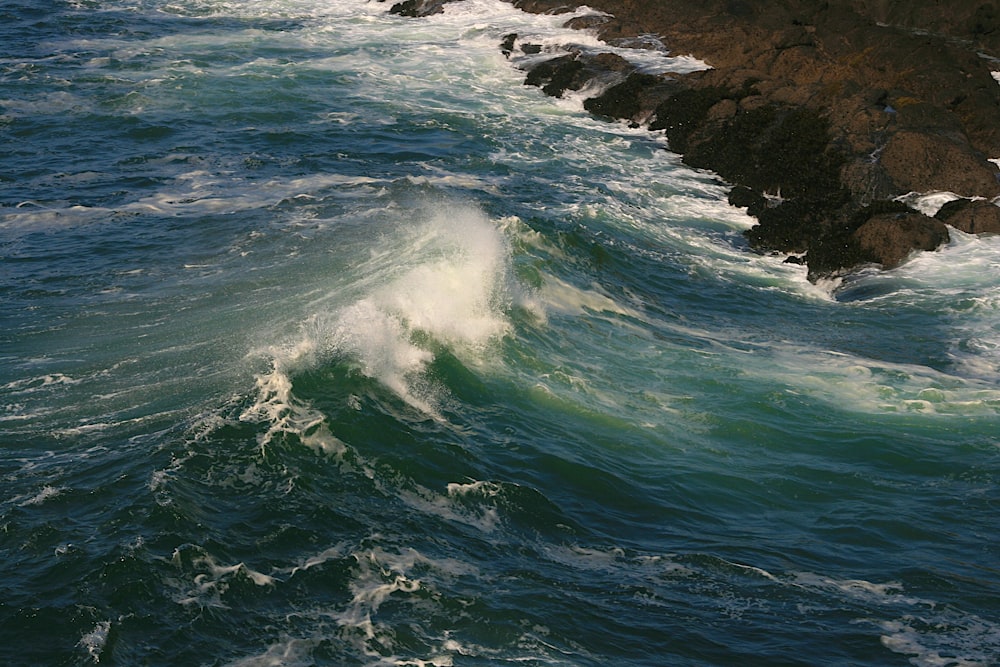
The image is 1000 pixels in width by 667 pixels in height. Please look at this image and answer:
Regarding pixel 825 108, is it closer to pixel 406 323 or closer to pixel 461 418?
pixel 406 323

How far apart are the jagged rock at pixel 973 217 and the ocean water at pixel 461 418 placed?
1.61ft

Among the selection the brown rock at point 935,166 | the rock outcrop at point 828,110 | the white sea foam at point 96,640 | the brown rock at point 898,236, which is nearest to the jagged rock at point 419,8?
the rock outcrop at point 828,110

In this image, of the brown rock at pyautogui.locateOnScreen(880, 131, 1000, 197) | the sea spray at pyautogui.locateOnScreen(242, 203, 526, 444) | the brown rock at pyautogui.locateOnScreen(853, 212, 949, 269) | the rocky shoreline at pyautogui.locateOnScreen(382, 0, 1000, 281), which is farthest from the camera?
the brown rock at pyautogui.locateOnScreen(880, 131, 1000, 197)

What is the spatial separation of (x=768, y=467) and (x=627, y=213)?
31.9ft

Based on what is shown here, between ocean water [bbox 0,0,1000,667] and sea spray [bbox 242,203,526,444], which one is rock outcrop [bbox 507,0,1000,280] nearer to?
ocean water [bbox 0,0,1000,667]

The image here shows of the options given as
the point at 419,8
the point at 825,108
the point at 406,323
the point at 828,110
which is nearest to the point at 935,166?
the point at 828,110

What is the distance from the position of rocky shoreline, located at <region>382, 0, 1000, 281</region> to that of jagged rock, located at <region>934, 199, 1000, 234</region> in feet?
0.09

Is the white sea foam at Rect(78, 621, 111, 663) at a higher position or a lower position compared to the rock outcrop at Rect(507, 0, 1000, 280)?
lower

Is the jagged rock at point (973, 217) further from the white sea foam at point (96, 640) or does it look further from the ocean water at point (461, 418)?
the white sea foam at point (96, 640)

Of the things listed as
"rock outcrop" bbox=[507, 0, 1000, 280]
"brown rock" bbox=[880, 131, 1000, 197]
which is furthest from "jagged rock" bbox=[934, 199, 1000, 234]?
"brown rock" bbox=[880, 131, 1000, 197]

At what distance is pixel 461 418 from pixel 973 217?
11.7 m

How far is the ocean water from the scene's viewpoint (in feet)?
29.6

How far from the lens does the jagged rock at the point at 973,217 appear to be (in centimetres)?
1883

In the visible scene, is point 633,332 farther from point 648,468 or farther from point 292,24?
point 292,24
